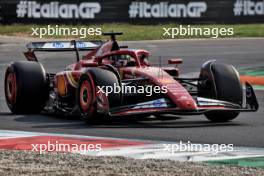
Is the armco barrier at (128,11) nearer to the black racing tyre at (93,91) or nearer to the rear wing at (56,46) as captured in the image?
the rear wing at (56,46)

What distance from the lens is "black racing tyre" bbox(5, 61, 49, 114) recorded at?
13.3 m

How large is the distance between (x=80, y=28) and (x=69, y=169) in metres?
24.4

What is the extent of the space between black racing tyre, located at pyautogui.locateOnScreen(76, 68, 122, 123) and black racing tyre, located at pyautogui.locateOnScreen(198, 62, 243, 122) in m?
1.39

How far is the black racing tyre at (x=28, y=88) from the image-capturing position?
524 inches

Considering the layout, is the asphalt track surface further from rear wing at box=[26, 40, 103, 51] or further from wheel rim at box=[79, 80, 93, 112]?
rear wing at box=[26, 40, 103, 51]

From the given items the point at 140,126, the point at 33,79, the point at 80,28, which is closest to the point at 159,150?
the point at 140,126

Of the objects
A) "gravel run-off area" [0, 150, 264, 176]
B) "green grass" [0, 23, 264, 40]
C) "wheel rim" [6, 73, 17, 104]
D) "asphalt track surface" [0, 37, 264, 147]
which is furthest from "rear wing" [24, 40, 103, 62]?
"green grass" [0, 23, 264, 40]

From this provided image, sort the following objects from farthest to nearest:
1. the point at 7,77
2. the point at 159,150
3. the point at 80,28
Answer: the point at 80,28
the point at 7,77
the point at 159,150

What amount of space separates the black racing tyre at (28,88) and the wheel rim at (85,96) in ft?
4.08

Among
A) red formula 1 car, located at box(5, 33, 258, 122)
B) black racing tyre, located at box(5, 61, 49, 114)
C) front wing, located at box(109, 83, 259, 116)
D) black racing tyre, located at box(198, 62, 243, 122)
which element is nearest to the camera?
front wing, located at box(109, 83, 259, 116)

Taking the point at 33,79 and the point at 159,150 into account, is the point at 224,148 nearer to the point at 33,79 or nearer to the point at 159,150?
the point at 159,150

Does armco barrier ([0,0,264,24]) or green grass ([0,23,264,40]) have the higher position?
armco barrier ([0,0,264,24])

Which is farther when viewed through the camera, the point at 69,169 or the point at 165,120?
the point at 165,120

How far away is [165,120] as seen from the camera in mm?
12734
